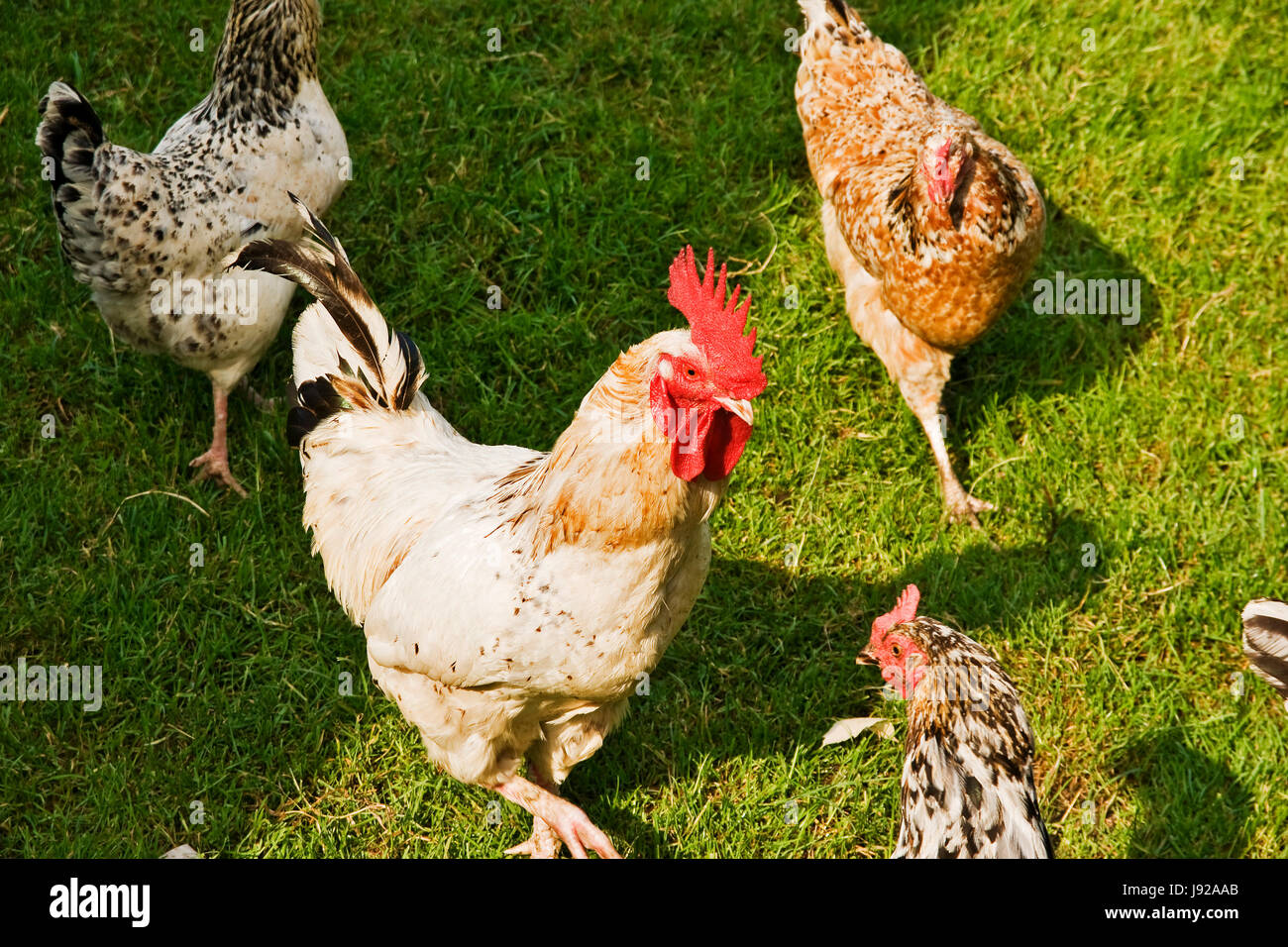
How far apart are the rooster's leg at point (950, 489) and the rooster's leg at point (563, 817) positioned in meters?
2.49

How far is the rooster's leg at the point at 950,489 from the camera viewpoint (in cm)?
545

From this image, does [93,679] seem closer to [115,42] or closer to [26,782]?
[26,782]

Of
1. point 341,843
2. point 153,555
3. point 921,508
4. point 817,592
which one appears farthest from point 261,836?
point 921,508

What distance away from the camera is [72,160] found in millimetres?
4473

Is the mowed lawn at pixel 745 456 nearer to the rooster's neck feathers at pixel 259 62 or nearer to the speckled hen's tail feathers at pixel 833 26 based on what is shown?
the speckled hen's tail feathers at pixel 833 26

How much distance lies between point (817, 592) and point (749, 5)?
397cm

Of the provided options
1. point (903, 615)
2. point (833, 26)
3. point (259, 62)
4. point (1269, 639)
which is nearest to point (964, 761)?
point (903, 615)

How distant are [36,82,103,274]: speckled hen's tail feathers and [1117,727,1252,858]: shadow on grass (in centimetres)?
488

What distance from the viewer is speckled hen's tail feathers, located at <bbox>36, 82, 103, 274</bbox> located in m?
4.41

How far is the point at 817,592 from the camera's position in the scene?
526cm

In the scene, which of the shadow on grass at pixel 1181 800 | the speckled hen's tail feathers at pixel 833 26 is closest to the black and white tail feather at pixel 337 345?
the speckled hen's tail feathers at pixel 833 26

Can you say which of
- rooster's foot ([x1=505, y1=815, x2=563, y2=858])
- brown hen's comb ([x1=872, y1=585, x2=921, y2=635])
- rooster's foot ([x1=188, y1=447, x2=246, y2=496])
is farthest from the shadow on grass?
rooster's foot ([x1=188, y1=447, x2=246, y2=496])

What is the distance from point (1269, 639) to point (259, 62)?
4.76m

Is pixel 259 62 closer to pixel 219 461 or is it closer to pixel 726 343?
pixel 219 461
